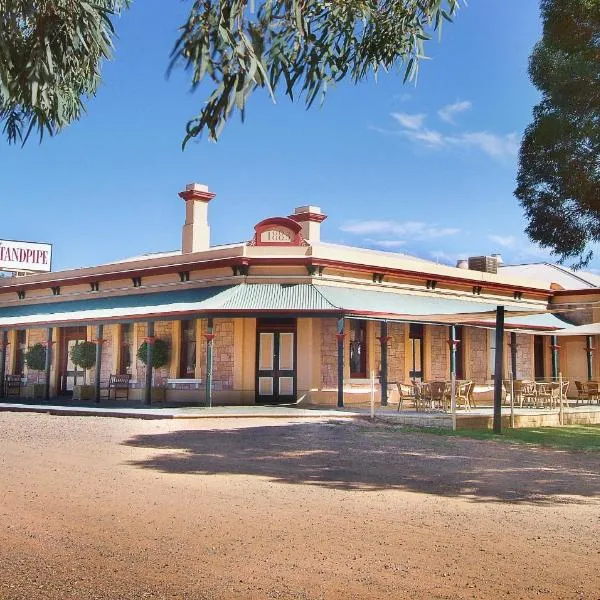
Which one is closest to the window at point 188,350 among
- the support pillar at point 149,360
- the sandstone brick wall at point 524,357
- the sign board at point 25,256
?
the support pillar at point 149,360

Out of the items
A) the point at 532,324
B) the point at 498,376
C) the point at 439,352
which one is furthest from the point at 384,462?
the point at 532,324

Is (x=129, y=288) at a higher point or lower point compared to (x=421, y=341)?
higher

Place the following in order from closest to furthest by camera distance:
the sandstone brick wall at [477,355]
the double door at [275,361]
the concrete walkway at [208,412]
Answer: the concrete walkway at [208,412] < the double door at [275,361] < the sandstone brick wall at [477,355]

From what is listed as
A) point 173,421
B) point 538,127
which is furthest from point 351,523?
point 538,127

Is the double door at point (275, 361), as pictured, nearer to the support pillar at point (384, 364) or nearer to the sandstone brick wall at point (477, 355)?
the support pillar at point (384, 364)

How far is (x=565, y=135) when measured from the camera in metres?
15.3

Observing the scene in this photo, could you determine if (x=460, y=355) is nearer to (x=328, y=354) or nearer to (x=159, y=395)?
(x=328, y=354)

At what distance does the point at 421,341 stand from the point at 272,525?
1682 centimetres

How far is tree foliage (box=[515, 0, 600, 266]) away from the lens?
48.7 feet

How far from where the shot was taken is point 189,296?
2173 cm

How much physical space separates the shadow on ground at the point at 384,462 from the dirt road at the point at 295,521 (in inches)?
1.7

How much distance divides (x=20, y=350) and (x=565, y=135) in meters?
20.9

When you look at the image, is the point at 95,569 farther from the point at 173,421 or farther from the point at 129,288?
the point at 129,288

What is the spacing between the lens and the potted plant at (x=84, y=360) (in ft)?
77.4
